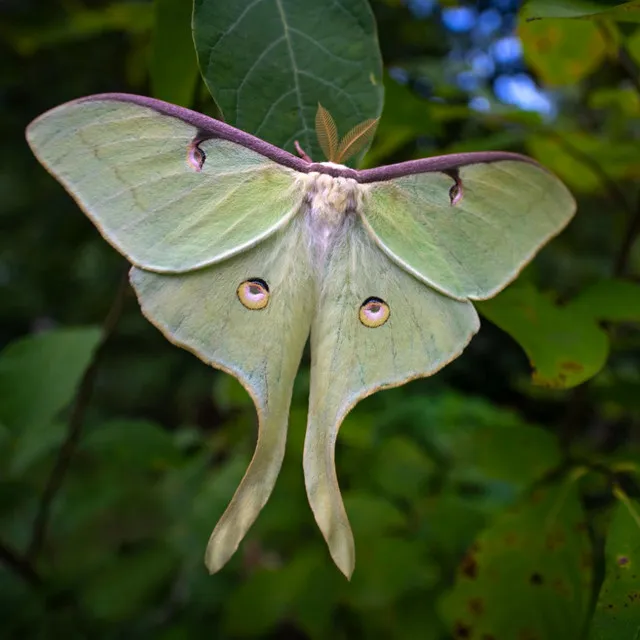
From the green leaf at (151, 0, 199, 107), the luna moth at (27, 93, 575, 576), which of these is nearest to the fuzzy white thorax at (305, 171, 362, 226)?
the luna moth at (27, 93, 575, 576)

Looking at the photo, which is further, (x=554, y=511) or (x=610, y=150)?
(x=610, y=150)

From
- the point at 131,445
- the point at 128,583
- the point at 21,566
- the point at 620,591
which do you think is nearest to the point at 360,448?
the point at 131,445

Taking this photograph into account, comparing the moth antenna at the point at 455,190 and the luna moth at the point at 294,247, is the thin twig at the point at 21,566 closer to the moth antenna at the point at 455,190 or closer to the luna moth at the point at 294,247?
the luna moth at the point at 294,247

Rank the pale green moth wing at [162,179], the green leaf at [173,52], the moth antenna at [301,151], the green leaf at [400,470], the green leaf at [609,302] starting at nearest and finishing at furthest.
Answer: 1. the pale green moth wing at [162,179]
2. the moth antenna at [301,151]
3. the green leaf at [173,52]
4. the green leaf at [609,302]
5. the green leaf at [400,470]

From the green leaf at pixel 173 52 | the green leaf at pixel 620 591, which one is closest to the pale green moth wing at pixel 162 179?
the green leaf at pixel 173 52

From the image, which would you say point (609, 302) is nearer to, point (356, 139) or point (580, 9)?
point (580, 9)

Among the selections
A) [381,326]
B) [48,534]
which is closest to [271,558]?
[48,534]

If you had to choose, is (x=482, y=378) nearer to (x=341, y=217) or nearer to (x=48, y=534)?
(x=48, y=534)
